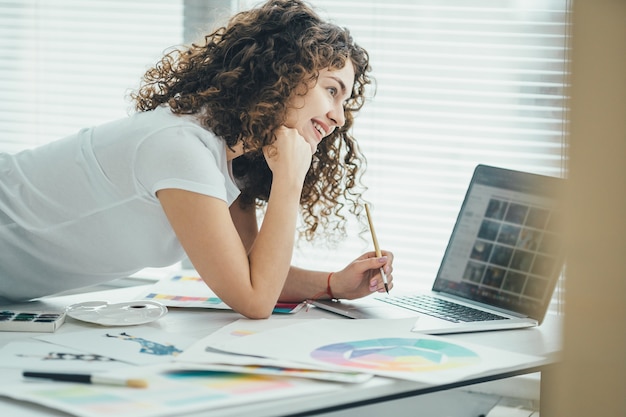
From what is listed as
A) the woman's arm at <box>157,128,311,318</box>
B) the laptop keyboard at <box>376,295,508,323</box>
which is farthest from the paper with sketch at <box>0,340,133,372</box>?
the laptop keyboard at <box>376,295,508,323</box>

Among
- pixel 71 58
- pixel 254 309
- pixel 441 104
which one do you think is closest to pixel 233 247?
pixel 254 309

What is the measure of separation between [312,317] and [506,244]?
1.28 feet

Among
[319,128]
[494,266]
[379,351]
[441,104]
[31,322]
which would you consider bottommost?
[31,322]

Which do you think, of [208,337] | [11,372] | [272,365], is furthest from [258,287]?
[11,372]

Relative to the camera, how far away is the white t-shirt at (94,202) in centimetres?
128

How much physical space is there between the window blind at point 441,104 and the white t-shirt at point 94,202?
59 cm

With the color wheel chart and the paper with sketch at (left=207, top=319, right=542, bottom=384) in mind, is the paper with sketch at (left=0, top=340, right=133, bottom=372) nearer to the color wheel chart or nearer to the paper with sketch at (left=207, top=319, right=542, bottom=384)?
the paper with sketch at (left=207, top=319, right=542, bottom=384)

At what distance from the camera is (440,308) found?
137 centimetres

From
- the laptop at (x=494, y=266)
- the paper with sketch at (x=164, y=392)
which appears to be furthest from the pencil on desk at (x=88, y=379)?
the laptop at (x=494, y=266)

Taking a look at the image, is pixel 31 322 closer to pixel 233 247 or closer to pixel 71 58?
pixel 233 247

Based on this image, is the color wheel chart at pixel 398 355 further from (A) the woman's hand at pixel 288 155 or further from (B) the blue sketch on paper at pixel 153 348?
(A) the woman's hand at pixel 288 155

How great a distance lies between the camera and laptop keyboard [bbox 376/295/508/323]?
130cm

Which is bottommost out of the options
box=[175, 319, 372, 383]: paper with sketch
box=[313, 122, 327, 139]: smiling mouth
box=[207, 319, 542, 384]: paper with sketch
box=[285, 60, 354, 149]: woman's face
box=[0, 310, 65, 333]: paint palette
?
box=[0, 310, 65, 333]: paint palette

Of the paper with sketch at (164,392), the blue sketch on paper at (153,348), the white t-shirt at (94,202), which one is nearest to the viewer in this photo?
the paper with sketch at (164,392)
